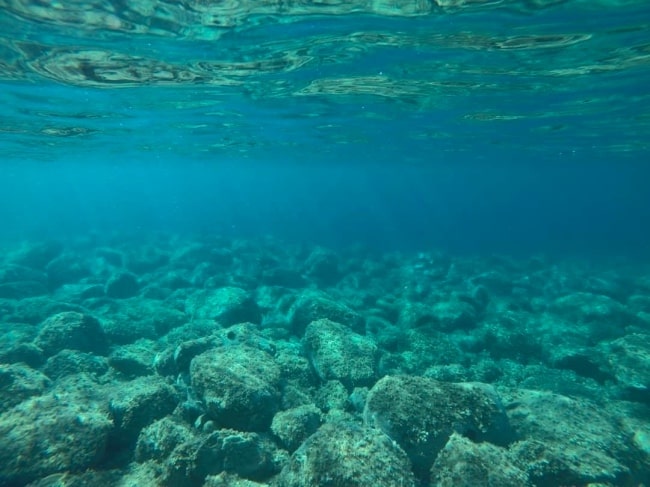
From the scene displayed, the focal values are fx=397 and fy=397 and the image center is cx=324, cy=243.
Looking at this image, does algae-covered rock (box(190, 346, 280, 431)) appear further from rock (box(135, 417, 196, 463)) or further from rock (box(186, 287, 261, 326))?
rock (box(186, 287, 261, 326))

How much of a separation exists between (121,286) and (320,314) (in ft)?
38.1

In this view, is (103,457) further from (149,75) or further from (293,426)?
(149,75)

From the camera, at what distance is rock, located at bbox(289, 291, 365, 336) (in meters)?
13.7

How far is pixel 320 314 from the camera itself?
13.6 m

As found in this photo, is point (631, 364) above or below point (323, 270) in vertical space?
above

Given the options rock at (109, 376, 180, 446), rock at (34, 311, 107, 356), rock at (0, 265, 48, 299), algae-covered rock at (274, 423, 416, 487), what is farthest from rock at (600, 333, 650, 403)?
rock at (0, 265, 48, 299)

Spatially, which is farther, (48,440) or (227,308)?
(227,308)

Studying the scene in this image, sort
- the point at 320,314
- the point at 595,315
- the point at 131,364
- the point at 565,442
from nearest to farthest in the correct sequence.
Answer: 1. the point at 565,442
2. the point at 131,364
3. the point at 320,314
4. the point at 595,315

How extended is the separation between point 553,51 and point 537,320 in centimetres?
1002

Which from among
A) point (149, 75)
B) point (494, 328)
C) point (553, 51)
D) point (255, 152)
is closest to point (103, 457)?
point (494, 328)

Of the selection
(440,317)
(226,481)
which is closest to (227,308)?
(440,317)

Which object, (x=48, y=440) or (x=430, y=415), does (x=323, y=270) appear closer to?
(x=430, y=415)

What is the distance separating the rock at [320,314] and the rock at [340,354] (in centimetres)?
Answer: 279

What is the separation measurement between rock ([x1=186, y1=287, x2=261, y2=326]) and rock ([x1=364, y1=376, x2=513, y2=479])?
9.24 m
